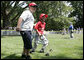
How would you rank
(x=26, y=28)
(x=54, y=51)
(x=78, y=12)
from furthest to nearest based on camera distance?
(x=78, y=12) → (x=54, y=51) → (x=26, y=28)

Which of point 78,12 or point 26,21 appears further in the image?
point 78,12

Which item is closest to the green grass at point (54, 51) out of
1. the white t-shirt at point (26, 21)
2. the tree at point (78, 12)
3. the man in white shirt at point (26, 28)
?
the man in white shirt at point (26, 28)

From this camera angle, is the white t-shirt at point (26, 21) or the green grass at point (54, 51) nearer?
the white t-shirt at point (26, 21)

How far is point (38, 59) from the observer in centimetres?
546

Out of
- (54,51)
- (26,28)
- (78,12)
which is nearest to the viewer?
(26,28)

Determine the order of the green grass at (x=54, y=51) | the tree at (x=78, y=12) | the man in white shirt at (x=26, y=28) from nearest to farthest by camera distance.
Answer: the man in white shirt at (x=26, y=28) < the green grass at (x=54, y=51) < the tree at (x=78, y=12)

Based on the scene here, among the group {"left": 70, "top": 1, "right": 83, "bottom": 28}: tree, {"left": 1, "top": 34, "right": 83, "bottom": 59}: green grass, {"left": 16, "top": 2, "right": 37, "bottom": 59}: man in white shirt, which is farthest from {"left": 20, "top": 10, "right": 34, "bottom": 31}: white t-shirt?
{"left": 70, "top": 1, "right": 83, "bottom": 28}: tree

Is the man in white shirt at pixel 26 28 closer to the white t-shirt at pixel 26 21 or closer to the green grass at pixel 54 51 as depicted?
the white t-shirt at pixel 26 21

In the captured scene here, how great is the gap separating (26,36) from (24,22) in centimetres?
45

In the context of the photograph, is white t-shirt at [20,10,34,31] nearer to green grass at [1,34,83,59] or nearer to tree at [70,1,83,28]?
green grass at [1,34,83,59]

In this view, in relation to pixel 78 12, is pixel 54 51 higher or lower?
lower

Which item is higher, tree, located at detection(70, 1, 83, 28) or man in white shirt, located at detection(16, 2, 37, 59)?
tree, located at detection(70, 1, 83, 28)

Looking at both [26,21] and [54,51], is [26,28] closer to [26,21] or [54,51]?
[26,21]

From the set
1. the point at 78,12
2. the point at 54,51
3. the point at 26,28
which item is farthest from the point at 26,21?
the point at 78,12
